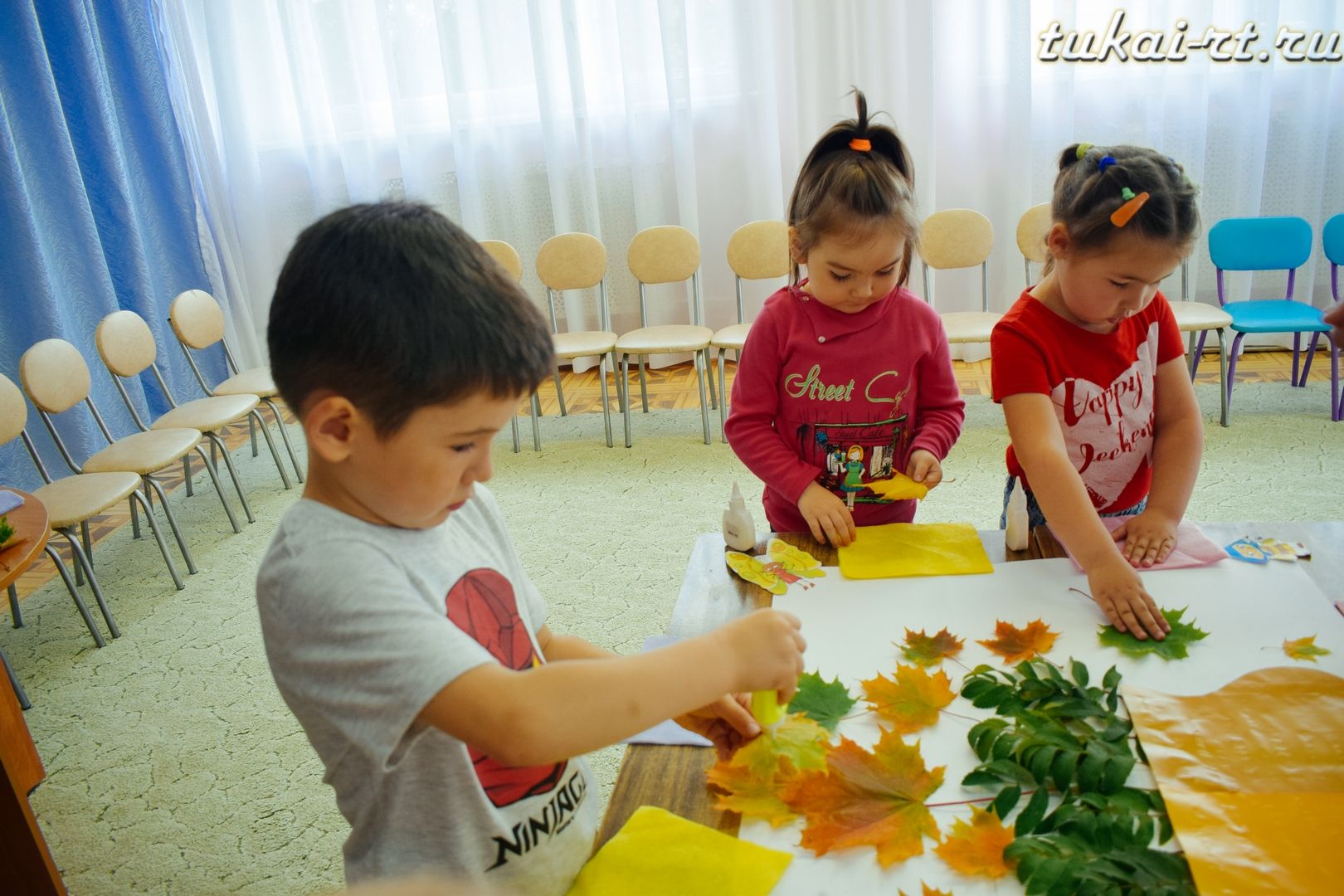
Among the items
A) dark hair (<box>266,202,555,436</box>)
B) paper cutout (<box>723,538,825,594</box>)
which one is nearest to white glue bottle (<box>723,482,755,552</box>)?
paper cutout (<box>723,538,825,594</box>)

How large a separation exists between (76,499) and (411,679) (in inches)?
100

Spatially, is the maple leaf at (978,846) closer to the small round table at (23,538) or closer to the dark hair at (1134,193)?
the dark hair at (1134,193)

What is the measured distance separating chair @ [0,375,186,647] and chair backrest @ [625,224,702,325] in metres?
2.19

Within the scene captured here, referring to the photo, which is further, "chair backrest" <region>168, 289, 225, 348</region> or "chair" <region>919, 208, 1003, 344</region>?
"chair" <region>919, 208, 1003, 344</region>

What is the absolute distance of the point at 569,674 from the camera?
2.14 feet

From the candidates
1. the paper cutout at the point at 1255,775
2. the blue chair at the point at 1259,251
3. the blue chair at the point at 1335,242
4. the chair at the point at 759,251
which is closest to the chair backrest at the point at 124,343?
the chair at the point at 759,251

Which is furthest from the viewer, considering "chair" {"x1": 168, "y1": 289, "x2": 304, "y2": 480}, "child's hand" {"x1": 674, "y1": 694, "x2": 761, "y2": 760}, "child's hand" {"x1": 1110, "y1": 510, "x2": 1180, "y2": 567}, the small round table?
"chair" {"x1": 168, "y1": 289, "x2": 304, "y2": 480}

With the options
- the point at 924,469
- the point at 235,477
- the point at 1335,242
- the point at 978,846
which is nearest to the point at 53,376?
the point at 235,477

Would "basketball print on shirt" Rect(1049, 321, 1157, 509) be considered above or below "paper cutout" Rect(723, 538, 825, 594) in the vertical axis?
above

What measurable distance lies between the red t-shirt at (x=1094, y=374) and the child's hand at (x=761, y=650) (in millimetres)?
768

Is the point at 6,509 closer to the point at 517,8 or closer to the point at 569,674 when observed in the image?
the point at 569,674

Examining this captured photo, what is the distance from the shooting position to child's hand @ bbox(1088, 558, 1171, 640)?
3.31 feet

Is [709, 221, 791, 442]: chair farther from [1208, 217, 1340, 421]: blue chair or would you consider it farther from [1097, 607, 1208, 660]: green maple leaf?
[1097, 607, 1208, 660]: green maple leaf

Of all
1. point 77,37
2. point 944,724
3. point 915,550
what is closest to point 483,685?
point 944,724
